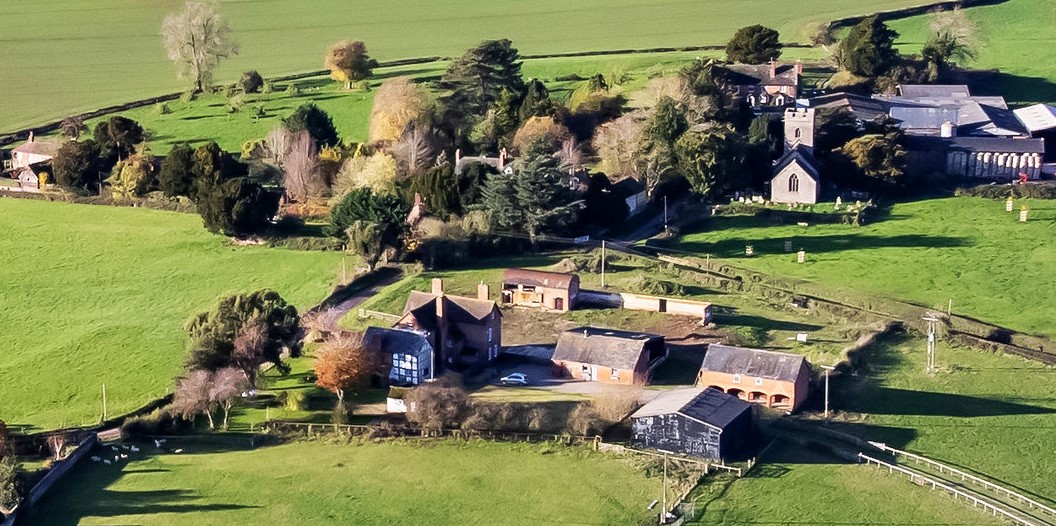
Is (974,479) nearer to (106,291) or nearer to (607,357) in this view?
(607,357)

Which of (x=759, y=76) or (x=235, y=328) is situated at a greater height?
(x=759, y=76)

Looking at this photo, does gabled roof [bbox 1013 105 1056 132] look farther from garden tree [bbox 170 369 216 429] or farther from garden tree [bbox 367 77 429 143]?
garden tree [bbox 170 369 216 429]

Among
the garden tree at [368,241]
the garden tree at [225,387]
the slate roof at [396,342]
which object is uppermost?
the garden tree at [368,241]

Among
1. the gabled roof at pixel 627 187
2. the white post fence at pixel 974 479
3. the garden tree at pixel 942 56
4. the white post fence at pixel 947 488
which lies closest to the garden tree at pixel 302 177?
the gabled roof at pixel 627 187

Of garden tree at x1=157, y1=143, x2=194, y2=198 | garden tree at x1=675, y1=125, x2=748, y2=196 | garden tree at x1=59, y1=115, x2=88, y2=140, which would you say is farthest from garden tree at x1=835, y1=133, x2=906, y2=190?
garden tree at x1=59, y1=115, x2=88, y2=140

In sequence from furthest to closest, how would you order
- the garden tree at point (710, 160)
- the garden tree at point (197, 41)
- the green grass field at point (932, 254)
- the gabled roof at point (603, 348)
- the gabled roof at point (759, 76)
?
1. the garden tree at point (197, 41)
2. the gabled roof at point (759, 76)
3. the garden tree at point (710, 160)
4. the green grass field at point (932, 254)
5. the gabled roof at point (603, 348)

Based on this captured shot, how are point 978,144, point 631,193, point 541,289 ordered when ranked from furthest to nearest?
point 978,144 → point 631,193 → point 541,289

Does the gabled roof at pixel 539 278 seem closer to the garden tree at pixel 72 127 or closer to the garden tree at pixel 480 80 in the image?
the garden tree at pixel 480 80

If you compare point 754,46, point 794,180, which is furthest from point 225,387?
point 754,46
